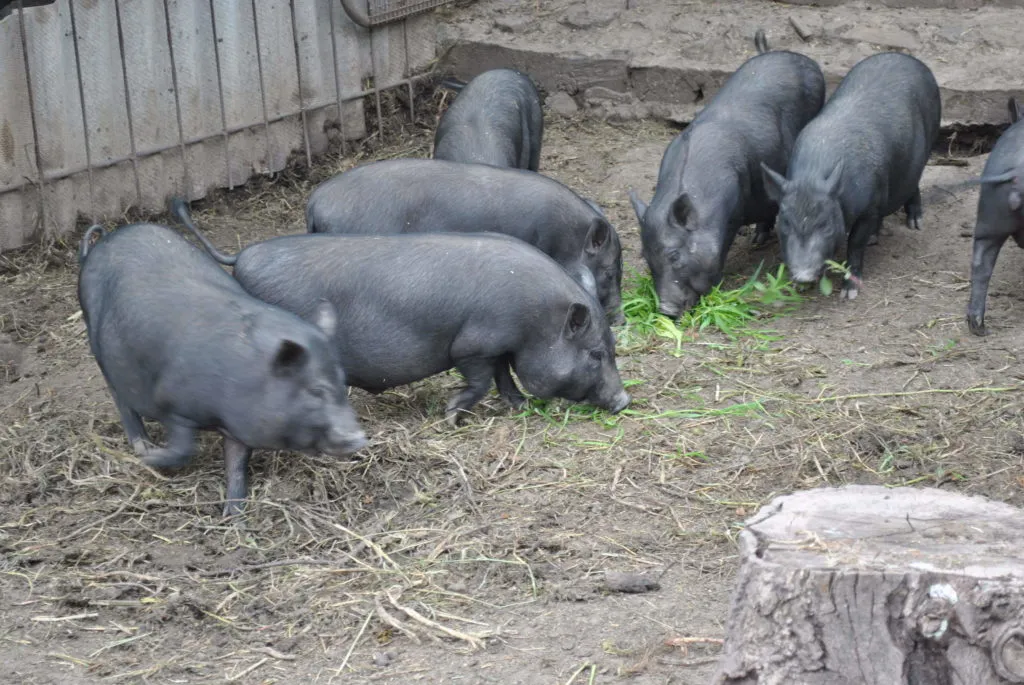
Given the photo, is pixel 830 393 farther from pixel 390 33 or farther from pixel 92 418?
pixel 390 33

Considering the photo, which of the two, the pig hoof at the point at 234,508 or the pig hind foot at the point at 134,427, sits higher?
the pig hind foot at the point at 134,427

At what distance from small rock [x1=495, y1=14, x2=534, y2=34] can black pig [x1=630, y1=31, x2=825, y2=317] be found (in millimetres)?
2275

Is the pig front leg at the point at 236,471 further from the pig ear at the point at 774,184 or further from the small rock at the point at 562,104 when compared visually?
the small rock at the point at 562,104

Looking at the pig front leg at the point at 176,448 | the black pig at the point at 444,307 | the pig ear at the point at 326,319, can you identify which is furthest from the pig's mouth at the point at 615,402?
the pig front leg at the point at 176,448

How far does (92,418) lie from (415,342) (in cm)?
135

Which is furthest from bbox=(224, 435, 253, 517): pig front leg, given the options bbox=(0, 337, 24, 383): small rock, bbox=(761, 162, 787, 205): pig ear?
bbox=(761, 162, 787, 205): pig ear

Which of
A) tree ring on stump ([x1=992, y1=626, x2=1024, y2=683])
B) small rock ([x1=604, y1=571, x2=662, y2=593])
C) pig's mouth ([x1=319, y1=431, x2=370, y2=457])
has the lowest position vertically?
small rock ([x1=604, y1=571, x2=662, y2=593])

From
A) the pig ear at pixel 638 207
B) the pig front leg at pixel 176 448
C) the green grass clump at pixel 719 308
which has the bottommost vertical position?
the green grass clump at pixel 719 308

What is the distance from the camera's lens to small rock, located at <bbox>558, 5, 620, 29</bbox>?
9773mm

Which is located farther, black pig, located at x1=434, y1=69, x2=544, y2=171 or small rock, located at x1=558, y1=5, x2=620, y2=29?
small rock, located at x1=558, y1=5, x2=620, y2=29

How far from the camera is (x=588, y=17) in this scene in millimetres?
9812

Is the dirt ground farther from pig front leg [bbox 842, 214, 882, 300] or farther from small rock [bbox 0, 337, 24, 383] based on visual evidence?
pig front leg [bbox 842, 214, 882, 300]

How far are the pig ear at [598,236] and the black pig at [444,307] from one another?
905 millimetres

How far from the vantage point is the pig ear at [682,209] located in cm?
694
